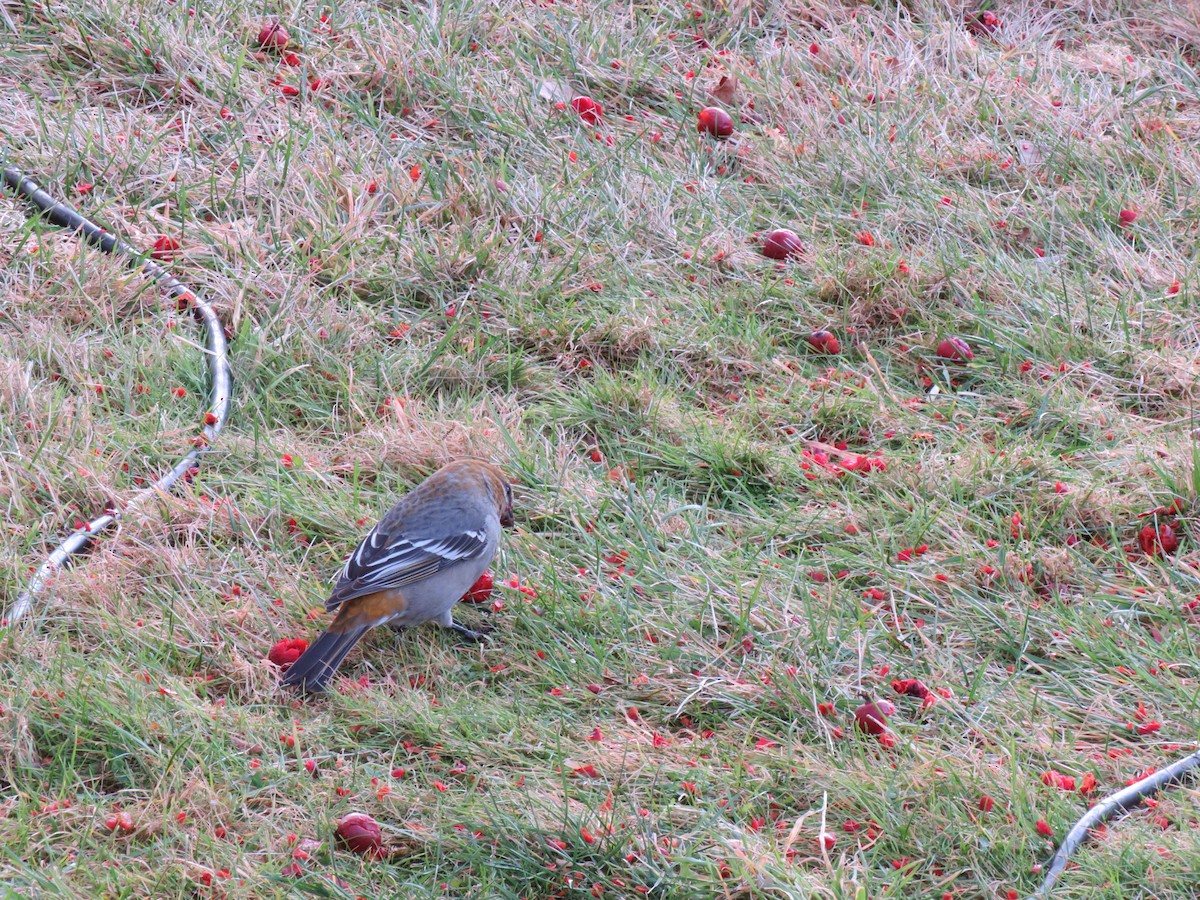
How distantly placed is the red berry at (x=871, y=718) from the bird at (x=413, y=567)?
1184 mm

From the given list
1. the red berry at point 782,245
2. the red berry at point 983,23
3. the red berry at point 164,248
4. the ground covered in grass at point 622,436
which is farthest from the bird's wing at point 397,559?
the red berry at point 983,23

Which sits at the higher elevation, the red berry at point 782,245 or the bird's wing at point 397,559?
the red berry at point 782,245

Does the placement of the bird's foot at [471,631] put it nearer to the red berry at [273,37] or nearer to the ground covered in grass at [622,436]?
the ground covered in grass at [622,436]

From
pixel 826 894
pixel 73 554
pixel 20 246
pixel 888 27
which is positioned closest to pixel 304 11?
pixel 20 246

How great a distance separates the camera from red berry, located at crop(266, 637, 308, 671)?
12.9 feet

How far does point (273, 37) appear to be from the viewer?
21.6 ft

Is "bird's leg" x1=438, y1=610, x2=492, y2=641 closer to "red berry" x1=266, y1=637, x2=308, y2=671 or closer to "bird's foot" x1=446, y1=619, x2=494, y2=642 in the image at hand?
"bird's foot" x1=446, y1=619, x2=494, y2=642

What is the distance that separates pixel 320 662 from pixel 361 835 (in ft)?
2.22

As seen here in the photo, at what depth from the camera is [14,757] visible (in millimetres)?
3516

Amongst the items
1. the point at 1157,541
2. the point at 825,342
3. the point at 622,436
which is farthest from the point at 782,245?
the point at 1157,541

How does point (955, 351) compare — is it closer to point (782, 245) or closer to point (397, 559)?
point (782, 245)

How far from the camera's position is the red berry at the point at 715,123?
6.38m

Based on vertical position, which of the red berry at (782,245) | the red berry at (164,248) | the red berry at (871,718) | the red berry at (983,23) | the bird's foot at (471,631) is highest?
the red berry at (983,23)

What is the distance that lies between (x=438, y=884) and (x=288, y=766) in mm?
596
